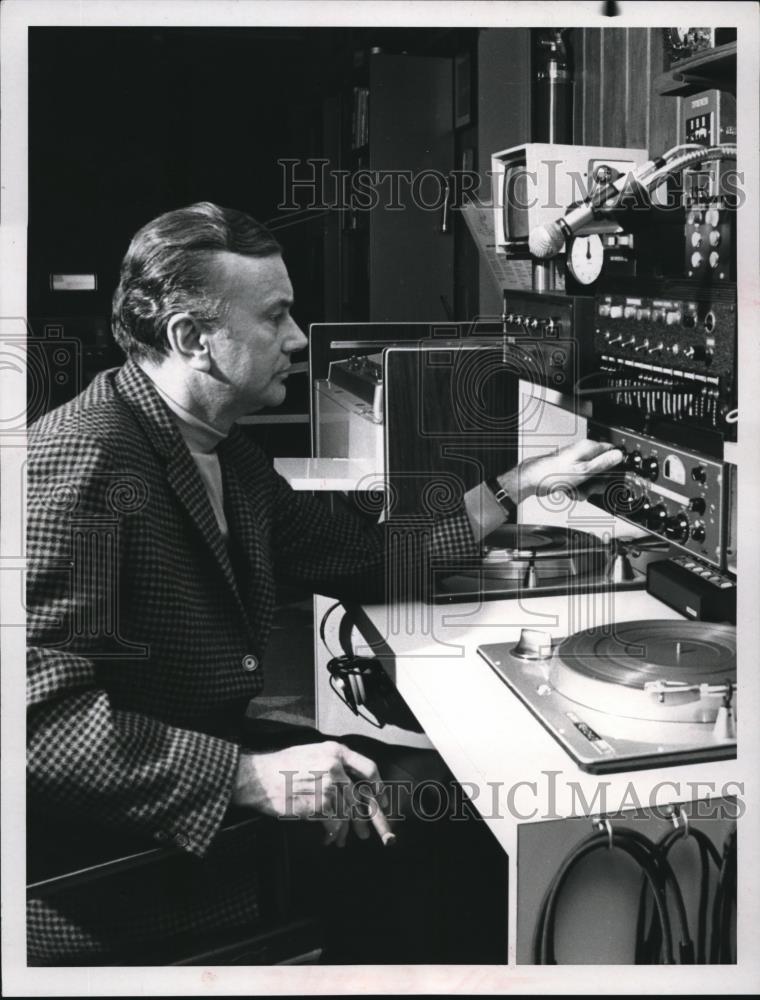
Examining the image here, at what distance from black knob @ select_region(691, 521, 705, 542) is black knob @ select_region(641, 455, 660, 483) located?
0.44ft

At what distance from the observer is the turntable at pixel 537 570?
1.87m

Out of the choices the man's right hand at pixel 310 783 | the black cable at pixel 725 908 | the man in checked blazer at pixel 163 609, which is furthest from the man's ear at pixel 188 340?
the black cable at pixel 725 908

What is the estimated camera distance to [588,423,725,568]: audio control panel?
4.86 ft

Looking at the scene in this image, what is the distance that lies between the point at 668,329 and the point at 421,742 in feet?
2.68

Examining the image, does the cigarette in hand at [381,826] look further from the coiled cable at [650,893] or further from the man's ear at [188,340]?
the man's ear at [188,340]

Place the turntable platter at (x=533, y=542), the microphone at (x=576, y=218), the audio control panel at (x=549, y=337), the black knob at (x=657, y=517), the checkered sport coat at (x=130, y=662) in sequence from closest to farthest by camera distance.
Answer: the checkered sport coat at (x=130, y=662)
the black knob at (x=657, y=517)
the microphone at (x=576, y=218)
the audio control panel at (x=549, y=337)
the turntable platter at (x=533, y=542)

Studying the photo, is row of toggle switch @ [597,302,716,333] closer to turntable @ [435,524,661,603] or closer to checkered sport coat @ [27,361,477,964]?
turntable @ [435,524,661,603]

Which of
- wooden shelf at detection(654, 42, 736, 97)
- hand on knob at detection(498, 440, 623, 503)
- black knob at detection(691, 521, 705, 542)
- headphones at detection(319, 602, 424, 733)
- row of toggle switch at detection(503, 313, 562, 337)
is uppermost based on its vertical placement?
wooden shelf at detection(654, 42, 736, 97)

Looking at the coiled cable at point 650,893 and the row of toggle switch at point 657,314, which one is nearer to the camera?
the coiled cable at point 650,893

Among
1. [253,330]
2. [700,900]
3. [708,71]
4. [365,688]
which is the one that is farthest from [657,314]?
[365,688]

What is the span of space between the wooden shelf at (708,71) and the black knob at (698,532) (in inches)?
25.5

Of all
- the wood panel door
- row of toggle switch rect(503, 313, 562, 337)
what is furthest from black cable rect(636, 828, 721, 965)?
the wood panel door

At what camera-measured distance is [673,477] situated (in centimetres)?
158

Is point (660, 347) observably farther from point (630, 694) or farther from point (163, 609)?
point (163, 609)
